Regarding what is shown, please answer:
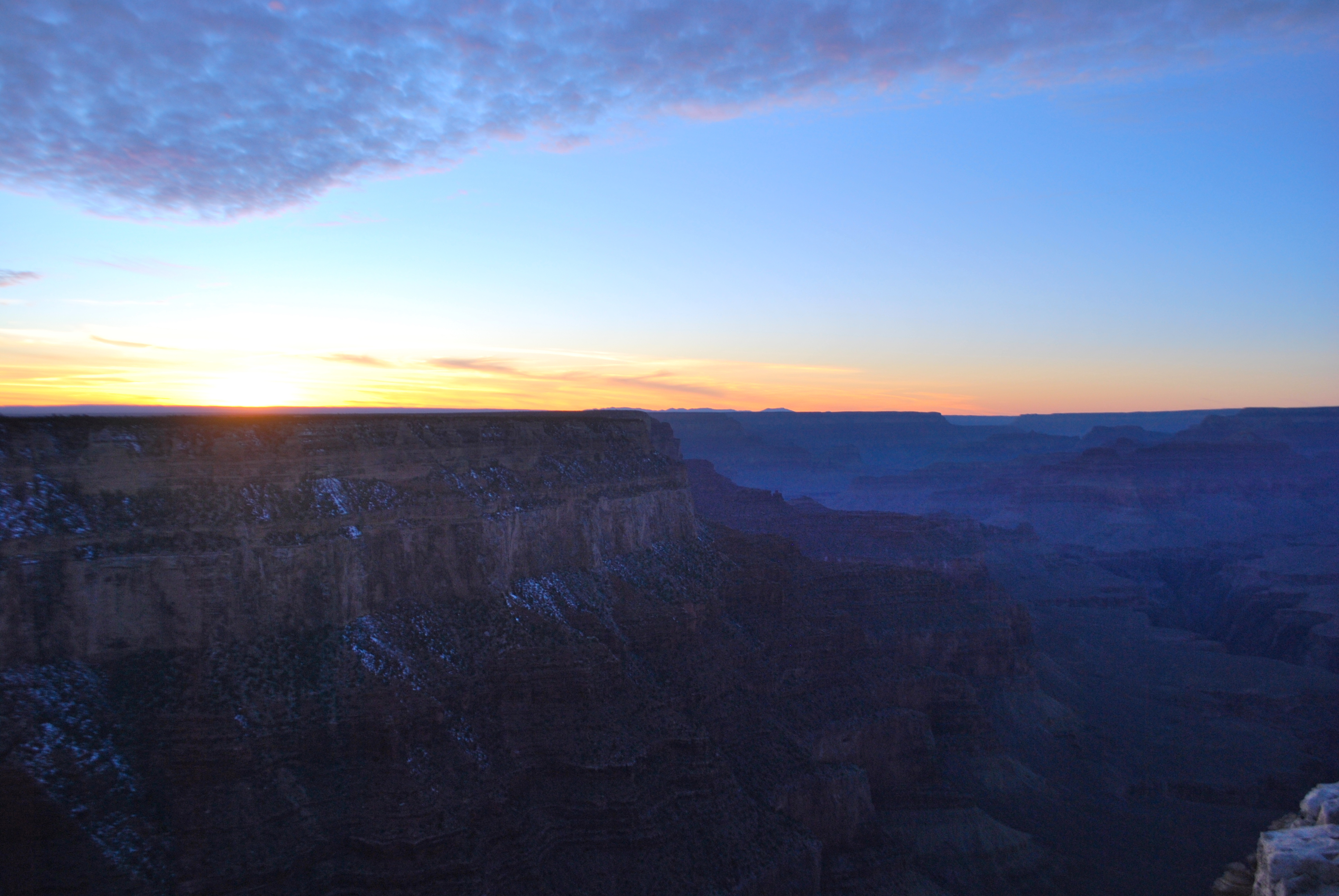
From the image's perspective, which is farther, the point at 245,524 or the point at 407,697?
the point at 407,697

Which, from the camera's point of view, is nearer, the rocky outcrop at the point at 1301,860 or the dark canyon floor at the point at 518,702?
the rocky outcrop at the point at 1301,860

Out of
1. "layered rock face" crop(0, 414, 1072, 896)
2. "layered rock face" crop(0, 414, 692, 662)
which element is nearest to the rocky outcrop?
"layered rock face" crop(0, 414, 1072, 896)

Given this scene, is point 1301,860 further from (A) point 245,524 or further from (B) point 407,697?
(A) point 245,524

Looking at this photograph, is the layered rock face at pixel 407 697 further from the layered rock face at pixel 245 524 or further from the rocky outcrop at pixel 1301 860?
the rocky outcrop at pixel 1301 860

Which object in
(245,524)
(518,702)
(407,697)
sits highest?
(245,524)

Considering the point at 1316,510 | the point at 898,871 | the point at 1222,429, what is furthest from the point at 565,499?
the point at 1222,429

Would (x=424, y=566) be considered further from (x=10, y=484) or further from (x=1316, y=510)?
(x=1316, y=510)

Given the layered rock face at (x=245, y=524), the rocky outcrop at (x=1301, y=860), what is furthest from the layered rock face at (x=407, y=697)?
→ the rocky outcrop at (x=1301, y=860)

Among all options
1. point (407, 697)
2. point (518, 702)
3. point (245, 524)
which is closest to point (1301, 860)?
point (518, 702)
